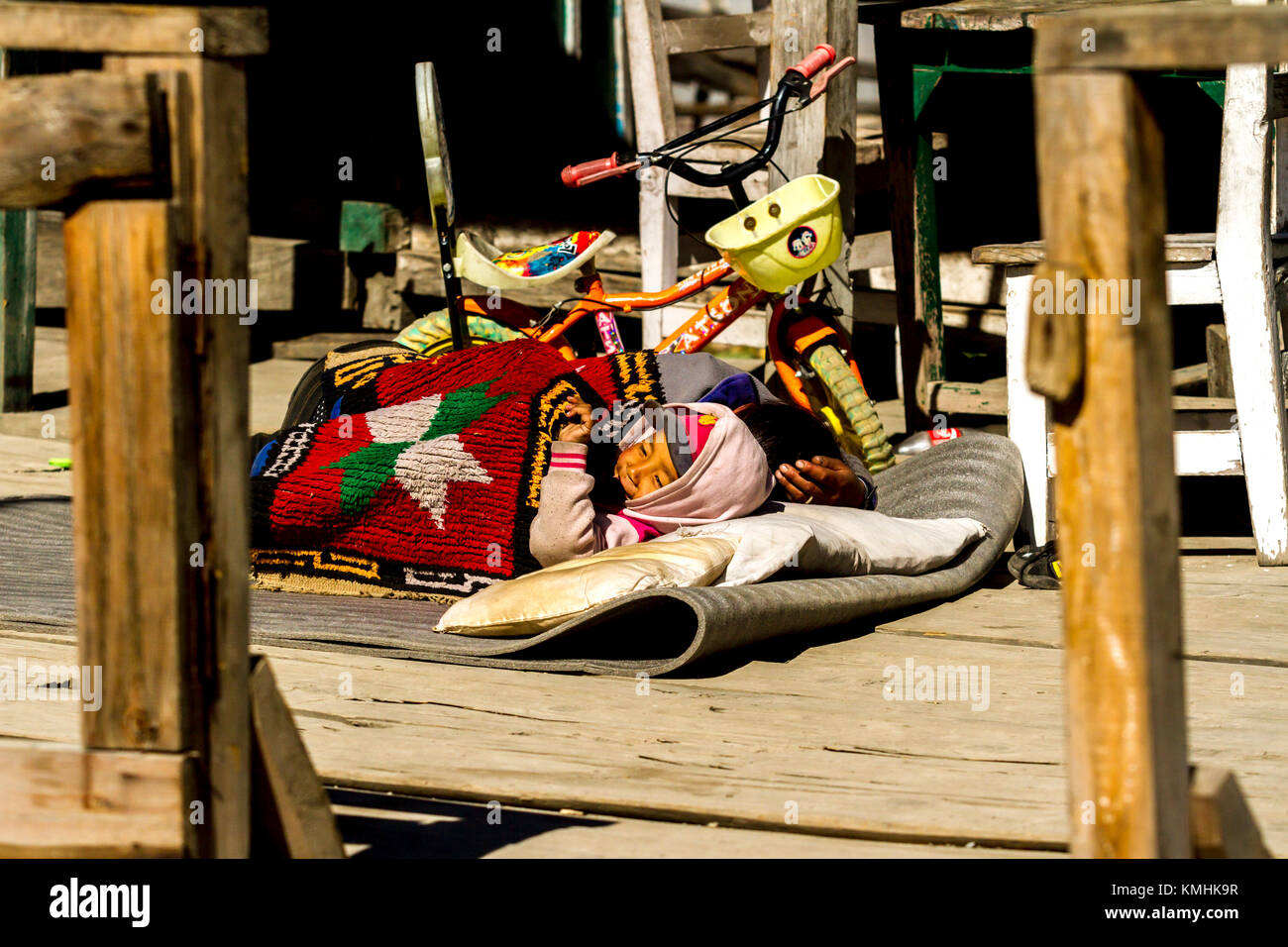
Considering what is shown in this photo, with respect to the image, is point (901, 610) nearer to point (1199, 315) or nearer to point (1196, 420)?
point (1196, 420)

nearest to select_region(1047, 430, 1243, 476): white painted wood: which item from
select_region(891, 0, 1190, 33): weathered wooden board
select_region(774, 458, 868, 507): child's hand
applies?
select_region(774, 458, 868, 507): child's hand

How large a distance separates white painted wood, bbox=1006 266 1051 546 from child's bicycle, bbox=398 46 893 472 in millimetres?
444

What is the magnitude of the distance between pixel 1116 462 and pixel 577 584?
1706 mm

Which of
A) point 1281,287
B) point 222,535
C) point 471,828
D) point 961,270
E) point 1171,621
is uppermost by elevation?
point 961,270

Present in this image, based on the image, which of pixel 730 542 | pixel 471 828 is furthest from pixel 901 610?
pixel 471 828

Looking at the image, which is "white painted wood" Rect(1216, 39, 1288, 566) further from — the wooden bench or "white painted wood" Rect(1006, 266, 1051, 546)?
"white painted wood" Rect(1006, 266, 1051, 546)

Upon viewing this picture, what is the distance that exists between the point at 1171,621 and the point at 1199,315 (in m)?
5.08

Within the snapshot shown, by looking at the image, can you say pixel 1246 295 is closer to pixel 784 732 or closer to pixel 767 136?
pixel 767 136

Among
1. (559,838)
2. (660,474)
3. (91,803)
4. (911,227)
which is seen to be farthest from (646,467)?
(91,803)

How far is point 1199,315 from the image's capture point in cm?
607

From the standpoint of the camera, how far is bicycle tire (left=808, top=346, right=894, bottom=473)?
412cm

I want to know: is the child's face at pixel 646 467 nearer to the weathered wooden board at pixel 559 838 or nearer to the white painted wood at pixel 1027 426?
the white painted wood at pixel 1027 426

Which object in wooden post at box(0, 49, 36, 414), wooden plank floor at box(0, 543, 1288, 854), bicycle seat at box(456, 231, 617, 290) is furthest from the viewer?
wooden post at box(0, 49, 36, 414)

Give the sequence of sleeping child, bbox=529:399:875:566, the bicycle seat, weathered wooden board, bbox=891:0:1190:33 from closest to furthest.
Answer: sleeping child, bbox=529:399:875:566
weathered wooden board, bbox=891:0:1190:33
the bicycle seat
